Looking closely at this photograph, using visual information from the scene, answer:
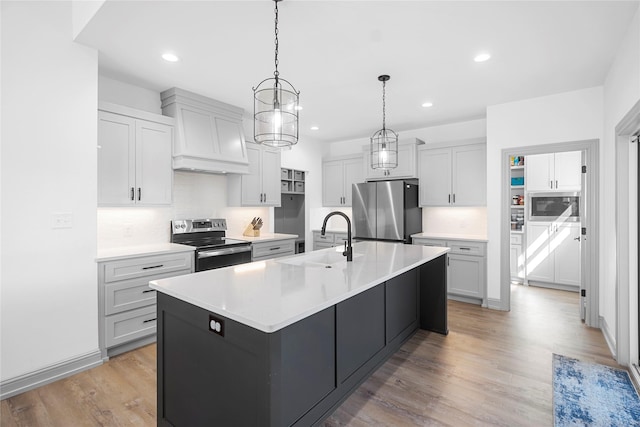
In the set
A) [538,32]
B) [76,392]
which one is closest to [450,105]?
[538,32]

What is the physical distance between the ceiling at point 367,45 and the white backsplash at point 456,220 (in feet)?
5.55

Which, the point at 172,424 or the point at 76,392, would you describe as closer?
the point at 172,424

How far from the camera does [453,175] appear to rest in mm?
4754

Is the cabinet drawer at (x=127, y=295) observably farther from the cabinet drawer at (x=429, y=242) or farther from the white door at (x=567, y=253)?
the white door at (x=567, y=253)

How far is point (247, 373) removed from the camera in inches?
56.6

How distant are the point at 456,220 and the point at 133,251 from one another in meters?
4.37

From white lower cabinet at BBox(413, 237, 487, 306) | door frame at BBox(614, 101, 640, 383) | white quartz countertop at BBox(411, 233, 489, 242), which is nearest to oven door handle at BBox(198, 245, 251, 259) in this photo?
white quartz countertop at BBox(411, 233, 489, 242)

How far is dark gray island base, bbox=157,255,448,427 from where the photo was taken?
141cm

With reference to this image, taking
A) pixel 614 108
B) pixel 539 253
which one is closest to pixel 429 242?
pixel 539 253

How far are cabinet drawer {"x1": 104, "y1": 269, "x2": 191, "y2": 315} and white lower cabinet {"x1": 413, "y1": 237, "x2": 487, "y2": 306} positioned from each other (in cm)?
359

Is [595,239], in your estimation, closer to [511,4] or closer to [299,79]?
[511,4]

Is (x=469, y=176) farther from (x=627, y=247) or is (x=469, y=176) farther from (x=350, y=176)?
(x=627, y=247)

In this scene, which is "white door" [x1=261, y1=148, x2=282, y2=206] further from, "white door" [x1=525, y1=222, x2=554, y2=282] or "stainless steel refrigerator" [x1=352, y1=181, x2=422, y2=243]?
"white door" [x1=525, y1=222, x2=554, y2=282]

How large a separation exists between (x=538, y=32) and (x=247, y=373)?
9.86ft
